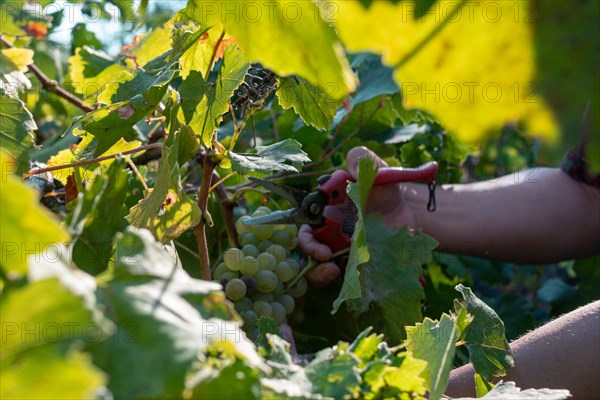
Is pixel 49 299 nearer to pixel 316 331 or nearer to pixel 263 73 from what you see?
pixel 263 73

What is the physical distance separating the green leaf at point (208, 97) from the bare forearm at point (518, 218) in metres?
0.90

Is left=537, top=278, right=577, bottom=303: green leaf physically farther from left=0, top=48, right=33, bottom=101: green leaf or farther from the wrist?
left=0, top=48, right=33, bottom=101: green leaf

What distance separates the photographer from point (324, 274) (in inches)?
53.6

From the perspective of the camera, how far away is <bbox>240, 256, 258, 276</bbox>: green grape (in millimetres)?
1241

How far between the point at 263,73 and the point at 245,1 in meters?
0.65

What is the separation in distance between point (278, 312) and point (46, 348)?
0.83 meters

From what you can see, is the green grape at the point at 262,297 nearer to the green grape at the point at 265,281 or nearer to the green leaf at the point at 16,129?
the green grape at the point at 265,281

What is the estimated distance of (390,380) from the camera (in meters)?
0.66

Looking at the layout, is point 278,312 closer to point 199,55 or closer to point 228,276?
point 228,276

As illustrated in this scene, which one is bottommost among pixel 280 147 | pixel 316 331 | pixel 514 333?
pixel 514 333

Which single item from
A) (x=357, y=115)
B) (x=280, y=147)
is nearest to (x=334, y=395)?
(x=280, y=147)

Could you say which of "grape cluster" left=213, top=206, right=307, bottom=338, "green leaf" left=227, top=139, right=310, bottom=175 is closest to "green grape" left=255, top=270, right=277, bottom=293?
"grape cluster" left=213, top=206, right=307, bottom=338

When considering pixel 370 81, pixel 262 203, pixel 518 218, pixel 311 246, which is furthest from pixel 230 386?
pixel 518 218

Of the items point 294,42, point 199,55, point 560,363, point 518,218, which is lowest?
point 518,218
